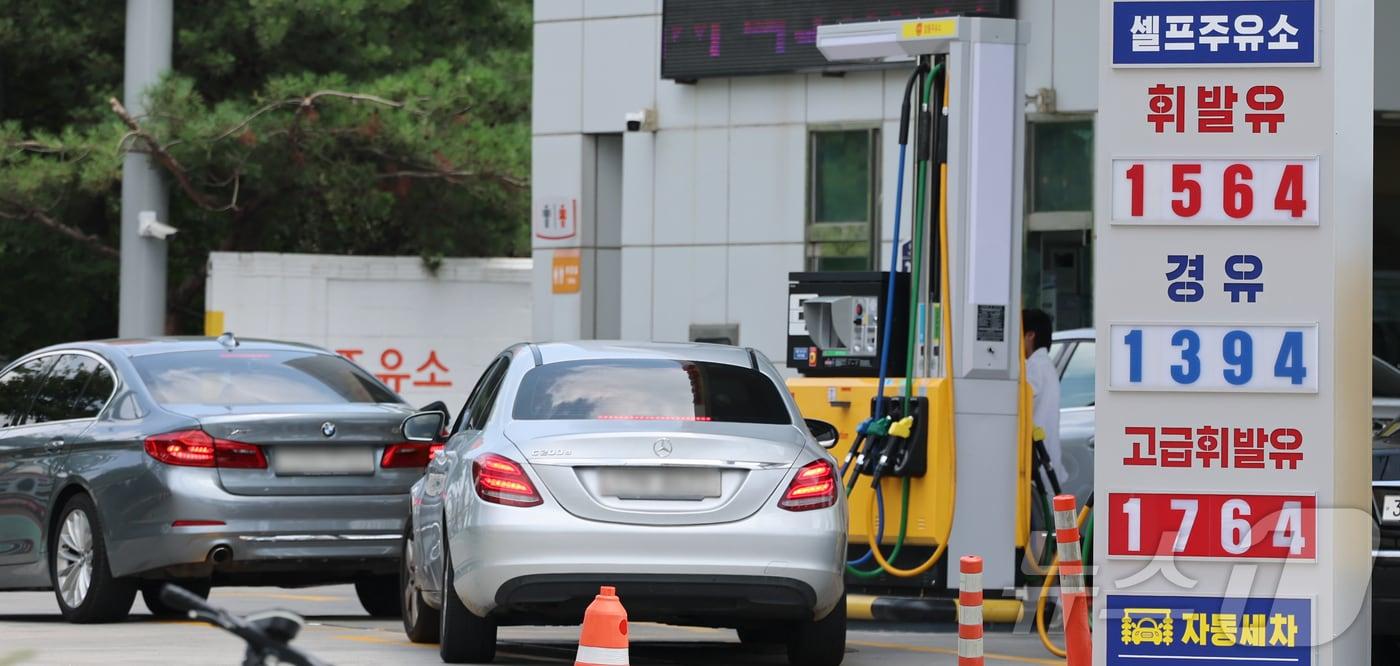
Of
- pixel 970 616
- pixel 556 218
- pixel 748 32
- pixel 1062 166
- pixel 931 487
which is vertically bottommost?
pixel 970 616

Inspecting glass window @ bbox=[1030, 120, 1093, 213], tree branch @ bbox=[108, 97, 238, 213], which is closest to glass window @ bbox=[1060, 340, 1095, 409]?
glass window @ bbox=[1030, 120, 1093, 213]

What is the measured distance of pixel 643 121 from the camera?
25125 mm

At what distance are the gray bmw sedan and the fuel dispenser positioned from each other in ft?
7.80

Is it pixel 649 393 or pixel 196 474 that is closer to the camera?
pixel 649 393

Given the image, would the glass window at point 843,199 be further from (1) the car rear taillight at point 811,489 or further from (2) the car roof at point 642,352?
(1) the car rear taillight at point 811,489

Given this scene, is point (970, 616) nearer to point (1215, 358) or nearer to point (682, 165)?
point (1215, 358)

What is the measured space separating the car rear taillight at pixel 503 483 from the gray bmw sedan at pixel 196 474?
7.88 ft

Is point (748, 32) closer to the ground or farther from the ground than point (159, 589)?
farther from the ground

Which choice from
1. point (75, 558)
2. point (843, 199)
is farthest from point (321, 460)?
point (843, 199)

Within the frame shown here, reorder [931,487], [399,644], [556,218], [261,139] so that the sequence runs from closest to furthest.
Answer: [399,644] < [931,487] < [556,218] < [261,139]

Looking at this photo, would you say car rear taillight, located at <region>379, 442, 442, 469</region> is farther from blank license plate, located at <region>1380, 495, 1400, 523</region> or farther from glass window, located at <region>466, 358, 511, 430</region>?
blank license plate, located at <region>1380, 495, 1400, 523</region>

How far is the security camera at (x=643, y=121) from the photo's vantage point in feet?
82.3

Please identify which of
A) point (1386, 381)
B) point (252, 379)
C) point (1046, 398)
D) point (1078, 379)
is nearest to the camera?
point (252, 379)

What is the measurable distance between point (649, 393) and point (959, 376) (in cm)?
310
